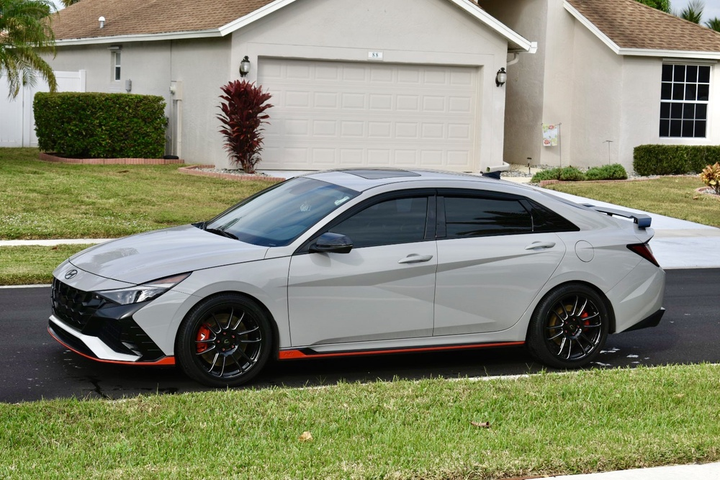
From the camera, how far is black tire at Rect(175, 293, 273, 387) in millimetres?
7148

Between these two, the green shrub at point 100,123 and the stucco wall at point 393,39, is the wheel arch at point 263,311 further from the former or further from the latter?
the green shrub at point 100,123

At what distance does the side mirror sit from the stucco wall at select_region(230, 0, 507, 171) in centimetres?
1591

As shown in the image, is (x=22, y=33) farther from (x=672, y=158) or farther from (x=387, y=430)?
(x=387, y=430)

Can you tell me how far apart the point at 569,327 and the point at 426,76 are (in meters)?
16.9

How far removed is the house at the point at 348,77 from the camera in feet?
76.1

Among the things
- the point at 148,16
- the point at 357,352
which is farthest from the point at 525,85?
the point at 357,352

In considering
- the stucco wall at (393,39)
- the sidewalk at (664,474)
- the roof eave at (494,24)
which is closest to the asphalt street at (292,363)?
the sidewalk at (664,474)

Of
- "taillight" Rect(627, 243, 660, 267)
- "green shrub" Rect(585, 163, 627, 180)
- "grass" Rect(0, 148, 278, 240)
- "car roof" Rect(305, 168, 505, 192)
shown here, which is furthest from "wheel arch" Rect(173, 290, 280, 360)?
"green shrub" Rect(585, 163, 627, 180)

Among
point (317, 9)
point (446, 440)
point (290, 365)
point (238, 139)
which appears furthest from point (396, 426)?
point (317, 9)

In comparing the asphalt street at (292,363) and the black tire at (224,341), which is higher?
the black tire at (224,341)

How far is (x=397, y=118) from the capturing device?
2439cm

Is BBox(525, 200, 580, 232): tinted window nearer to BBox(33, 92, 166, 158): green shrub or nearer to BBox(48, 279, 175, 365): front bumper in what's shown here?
BBox(48, 279, 175, 365): front bumper

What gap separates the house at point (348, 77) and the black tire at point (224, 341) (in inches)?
628

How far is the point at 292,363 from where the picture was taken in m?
8.22
